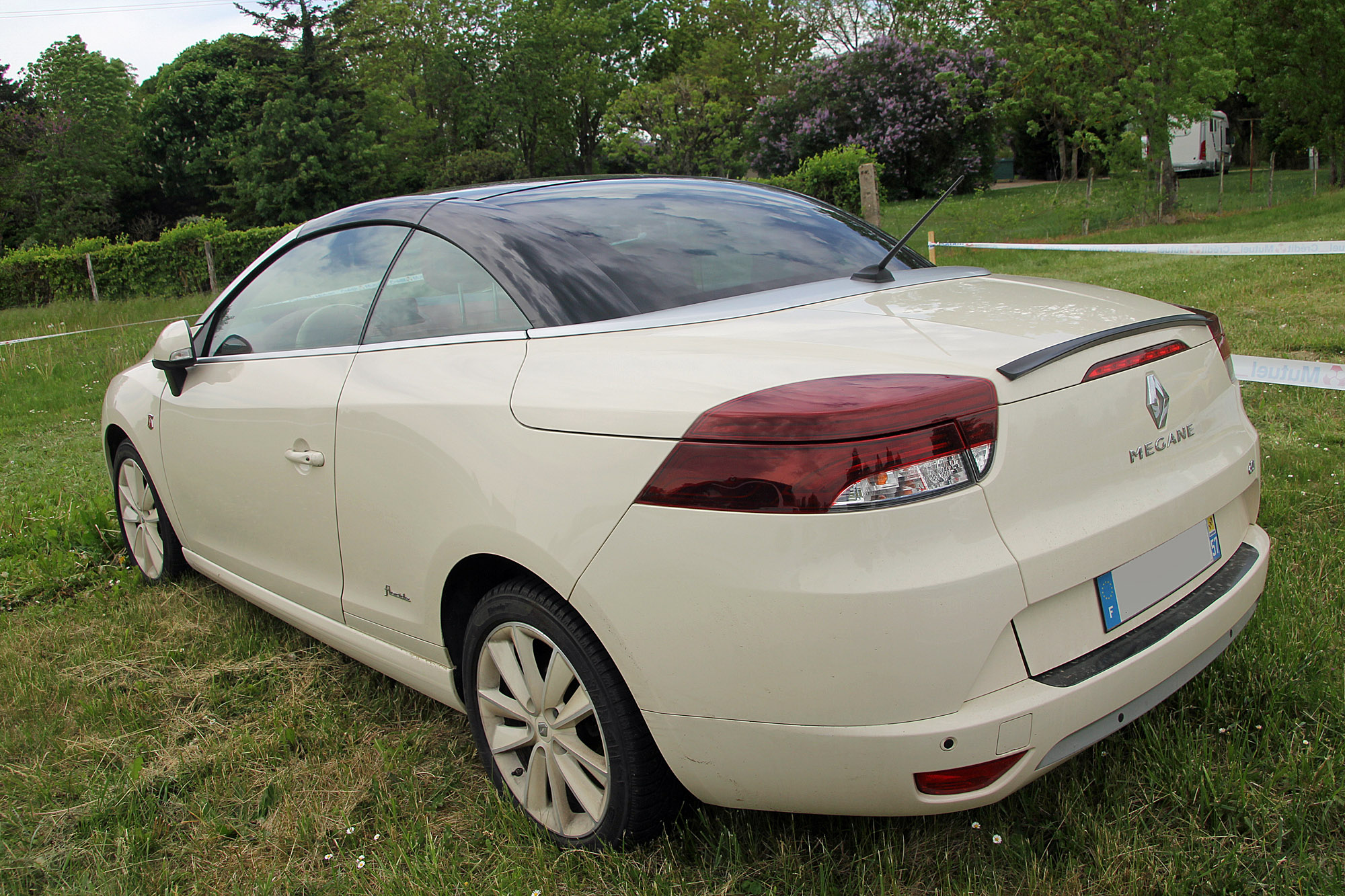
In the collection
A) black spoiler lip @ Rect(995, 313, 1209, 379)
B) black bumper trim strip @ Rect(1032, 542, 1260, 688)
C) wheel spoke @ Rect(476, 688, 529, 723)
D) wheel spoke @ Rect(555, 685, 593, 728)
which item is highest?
black spoiler lip @ Rect(995, 313, 1209, 379)

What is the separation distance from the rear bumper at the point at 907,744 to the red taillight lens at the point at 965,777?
0.4 inches

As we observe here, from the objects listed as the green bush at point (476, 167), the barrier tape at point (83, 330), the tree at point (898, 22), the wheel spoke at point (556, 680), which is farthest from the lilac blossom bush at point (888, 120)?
the wheel spoke at point (556, 680)

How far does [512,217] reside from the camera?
2.43 m

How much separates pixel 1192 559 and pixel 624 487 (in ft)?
3.90

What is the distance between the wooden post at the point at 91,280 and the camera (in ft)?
59.7

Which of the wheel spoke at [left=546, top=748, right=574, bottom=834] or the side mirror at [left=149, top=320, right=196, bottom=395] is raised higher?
the side mirror at [left=149, top=320, right=196, bottom=395]

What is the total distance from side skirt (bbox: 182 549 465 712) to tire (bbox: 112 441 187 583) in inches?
31.3

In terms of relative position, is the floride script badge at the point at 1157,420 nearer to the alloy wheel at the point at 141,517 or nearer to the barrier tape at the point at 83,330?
the alloy wheel at the point at 141,517

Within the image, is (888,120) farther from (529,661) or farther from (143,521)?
(529,661)

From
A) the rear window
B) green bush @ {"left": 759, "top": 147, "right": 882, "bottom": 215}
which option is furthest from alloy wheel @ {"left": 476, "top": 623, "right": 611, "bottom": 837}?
green bush @ {"left": 759, "top": 147, "right": 882, "bottom": 215}

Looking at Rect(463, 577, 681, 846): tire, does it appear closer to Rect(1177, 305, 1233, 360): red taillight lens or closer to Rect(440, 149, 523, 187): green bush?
Rect(1177, 305, 1233, 360): red taillight lens

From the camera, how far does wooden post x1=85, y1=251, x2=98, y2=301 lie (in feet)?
59.7

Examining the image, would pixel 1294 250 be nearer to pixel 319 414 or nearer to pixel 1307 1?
pixel 319 414

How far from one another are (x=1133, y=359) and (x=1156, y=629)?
53 centimetres
